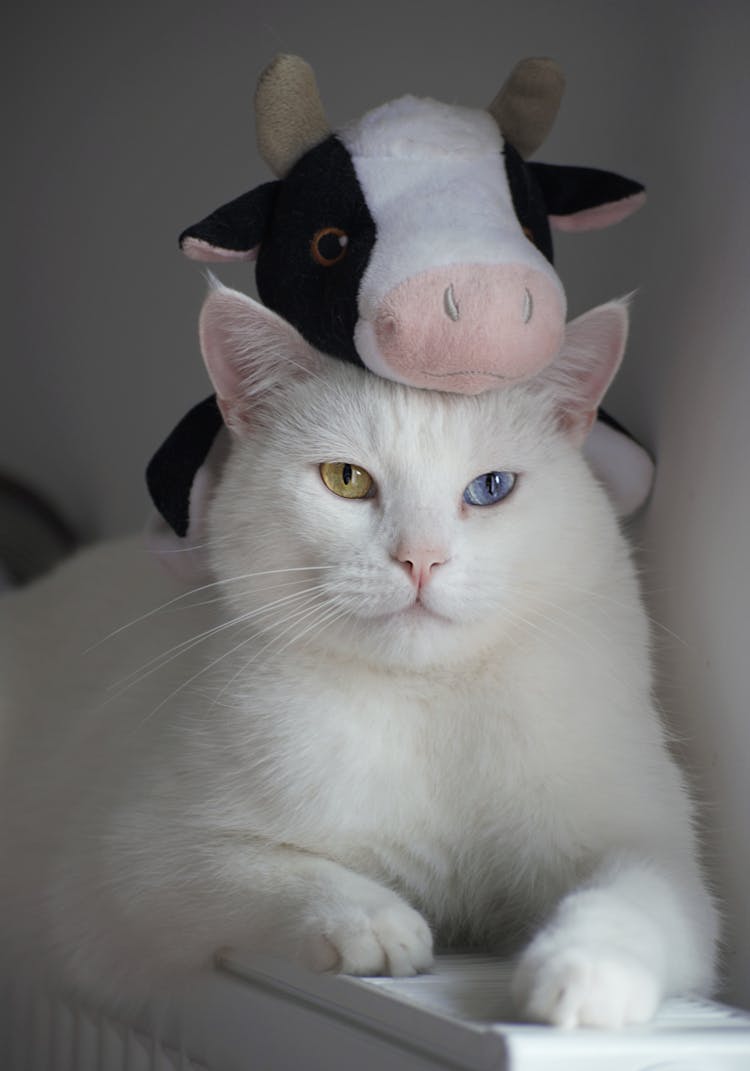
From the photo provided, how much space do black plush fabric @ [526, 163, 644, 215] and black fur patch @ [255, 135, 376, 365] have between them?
236 mm

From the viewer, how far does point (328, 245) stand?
122 centimetres

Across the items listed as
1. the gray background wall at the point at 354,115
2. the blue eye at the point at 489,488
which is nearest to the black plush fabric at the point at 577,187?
the gray background wall at the point at 354,115

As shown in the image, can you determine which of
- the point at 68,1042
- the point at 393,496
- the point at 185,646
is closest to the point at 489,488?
the point at 393,496

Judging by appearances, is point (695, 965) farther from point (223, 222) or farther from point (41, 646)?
point (41, 646)

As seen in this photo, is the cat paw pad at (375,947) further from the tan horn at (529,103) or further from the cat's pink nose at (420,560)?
the tan horn at (529,103)

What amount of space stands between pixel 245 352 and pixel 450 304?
0.29m

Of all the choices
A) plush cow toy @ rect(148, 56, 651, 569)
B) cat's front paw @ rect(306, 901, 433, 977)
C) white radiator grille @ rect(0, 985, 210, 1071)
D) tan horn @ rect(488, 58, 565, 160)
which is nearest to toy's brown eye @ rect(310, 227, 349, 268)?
plush cow toy @ rect(148, 56, 651, 569)

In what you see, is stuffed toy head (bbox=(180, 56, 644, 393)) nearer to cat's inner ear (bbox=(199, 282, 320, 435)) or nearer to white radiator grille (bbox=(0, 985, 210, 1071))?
cat's inner ear (bbox=(199, 282, 320, 435))

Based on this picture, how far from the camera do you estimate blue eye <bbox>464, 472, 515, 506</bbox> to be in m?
1.20

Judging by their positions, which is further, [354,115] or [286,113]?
[354,115]

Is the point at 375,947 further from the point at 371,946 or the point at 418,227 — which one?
the point at 418,227

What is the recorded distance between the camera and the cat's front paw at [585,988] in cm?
83

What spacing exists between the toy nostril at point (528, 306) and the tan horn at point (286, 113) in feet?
1.10

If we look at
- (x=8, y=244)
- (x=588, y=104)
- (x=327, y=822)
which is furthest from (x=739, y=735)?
(x=8, y=244)
